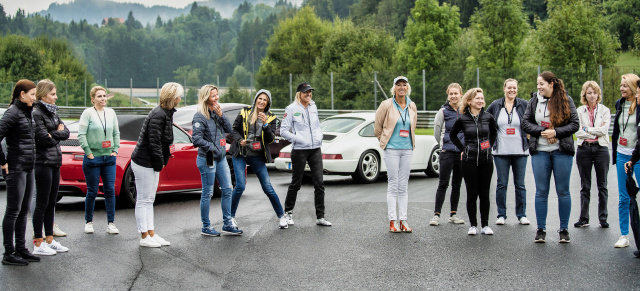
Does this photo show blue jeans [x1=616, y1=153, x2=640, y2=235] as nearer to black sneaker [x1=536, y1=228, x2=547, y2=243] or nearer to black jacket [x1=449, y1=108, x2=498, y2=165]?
black sneaker [x1=536, y1=228, x2=547, y2=243]

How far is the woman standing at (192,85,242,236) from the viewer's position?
8148mm

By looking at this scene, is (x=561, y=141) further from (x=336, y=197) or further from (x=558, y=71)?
(x=558, y=71)

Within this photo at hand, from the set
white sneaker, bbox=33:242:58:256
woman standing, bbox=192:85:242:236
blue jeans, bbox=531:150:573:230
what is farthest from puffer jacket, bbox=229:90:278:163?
blue jeans, bbox=531:150:573:230

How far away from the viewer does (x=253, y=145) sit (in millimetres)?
8680

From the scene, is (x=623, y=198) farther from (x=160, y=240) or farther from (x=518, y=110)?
(x=160, y=240)

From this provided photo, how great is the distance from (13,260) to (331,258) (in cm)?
300

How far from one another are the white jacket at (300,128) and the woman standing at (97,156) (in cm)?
214

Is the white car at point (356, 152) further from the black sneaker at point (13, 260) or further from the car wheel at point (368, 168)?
the black sneaker at point (13, 260)

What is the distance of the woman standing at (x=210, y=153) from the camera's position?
8.15m

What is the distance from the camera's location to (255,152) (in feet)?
28.7

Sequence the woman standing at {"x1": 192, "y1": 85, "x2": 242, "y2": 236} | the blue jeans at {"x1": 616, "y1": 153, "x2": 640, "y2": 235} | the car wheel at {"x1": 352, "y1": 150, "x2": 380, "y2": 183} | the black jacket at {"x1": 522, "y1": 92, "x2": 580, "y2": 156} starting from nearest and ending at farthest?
the blue jeans at {"x1": 616, "y1": 153, "x2": 640, "y2": 235}, the black jacket at {"x1": 522, "y1": 92, "x2": 580, "y2": 156}, the woman standing at {"x1": 192, "y1": 85, "x2": 242, "y2": 236}, the car wheel at {"x1": 352, "y1": 150, "x2": 380, "y2": 183}

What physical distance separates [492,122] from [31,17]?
689 ft

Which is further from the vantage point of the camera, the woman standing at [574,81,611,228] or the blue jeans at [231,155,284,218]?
the blue jeans at [231,155,284,218]

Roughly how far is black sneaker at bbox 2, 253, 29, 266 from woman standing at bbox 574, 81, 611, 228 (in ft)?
20.6
